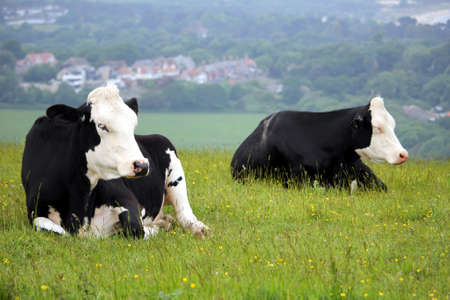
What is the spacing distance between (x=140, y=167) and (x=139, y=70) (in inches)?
6814

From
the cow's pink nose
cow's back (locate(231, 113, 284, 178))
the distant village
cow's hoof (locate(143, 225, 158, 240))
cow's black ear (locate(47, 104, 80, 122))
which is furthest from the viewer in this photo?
the distant village

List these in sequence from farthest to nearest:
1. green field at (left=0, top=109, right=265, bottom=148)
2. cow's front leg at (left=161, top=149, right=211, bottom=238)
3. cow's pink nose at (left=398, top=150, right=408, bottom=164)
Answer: green field at (left=0, top=109, right=265, bottom=148) → cow's pink nose at (left=398, top=150, right=408, bottom=164) → cow's front leg at (left=161, top=149, right=211, bottom=238)

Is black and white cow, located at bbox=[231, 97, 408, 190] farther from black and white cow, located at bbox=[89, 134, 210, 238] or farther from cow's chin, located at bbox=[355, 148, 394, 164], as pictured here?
black and white cow, located at bbox=[89, 134, 210, 238]

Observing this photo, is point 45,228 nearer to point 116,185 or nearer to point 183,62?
point 116,185

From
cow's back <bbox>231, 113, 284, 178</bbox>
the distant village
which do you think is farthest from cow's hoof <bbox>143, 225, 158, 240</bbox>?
the distant village

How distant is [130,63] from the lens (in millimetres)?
180875

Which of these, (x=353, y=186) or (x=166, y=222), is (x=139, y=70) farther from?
(x=166, y=222)

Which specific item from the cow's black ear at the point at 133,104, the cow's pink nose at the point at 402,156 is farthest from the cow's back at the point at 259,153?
the cow's black ear at the point at 133,104

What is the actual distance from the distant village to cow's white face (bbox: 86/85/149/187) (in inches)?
5985

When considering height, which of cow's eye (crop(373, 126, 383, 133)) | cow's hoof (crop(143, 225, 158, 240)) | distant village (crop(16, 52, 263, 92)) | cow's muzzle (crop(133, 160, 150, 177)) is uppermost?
cow's muzzle (crop(133, 160, 150, 177))

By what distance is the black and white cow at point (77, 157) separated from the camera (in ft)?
20.8

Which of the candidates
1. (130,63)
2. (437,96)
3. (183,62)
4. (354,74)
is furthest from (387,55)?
(130,63)

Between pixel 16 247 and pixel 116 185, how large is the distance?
1321 mm

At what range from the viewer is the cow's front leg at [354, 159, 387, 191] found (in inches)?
435
